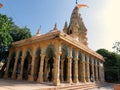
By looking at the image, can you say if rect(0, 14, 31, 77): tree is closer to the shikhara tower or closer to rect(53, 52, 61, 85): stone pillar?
rect(53, 52, 61, 85): stone pillar

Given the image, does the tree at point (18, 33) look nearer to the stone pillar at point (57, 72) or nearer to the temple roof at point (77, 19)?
the stone pillar at point (57, 72)

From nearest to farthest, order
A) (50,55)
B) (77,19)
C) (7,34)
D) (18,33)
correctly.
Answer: (7,34), (50,55), (18,33), (77,19)

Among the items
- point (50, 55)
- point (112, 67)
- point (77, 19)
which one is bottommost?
point (112, 67)

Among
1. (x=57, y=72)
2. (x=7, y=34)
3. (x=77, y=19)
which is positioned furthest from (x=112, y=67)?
(x=7, y=34)

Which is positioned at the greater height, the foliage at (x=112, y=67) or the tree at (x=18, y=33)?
the tree at (x=18, y=33)

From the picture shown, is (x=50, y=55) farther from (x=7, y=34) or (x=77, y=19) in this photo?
(x=77, y=19)

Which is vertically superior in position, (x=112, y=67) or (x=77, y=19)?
(x=77, y=19)

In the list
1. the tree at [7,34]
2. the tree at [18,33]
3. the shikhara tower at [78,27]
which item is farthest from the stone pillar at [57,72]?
the shikhara tower at [78,27]

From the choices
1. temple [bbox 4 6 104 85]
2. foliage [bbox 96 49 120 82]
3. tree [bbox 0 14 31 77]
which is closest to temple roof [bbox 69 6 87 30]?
foliage [bbox 96 49 120 82]

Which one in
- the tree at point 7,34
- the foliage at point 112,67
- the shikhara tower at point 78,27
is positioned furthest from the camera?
the shikhara tower at point 78,27

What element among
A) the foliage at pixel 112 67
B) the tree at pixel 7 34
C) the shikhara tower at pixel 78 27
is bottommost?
the foliage at pixel 112 67

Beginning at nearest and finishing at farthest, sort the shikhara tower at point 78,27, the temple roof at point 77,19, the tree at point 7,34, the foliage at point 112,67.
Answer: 1. the tree at point 7,34
2. the foliage at point 112,67
3. the shikhara tower at point 78,27
4. the temple roof at point 77,19

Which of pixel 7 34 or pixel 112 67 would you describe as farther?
pixel 112 67

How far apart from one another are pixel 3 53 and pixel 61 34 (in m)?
11.0
